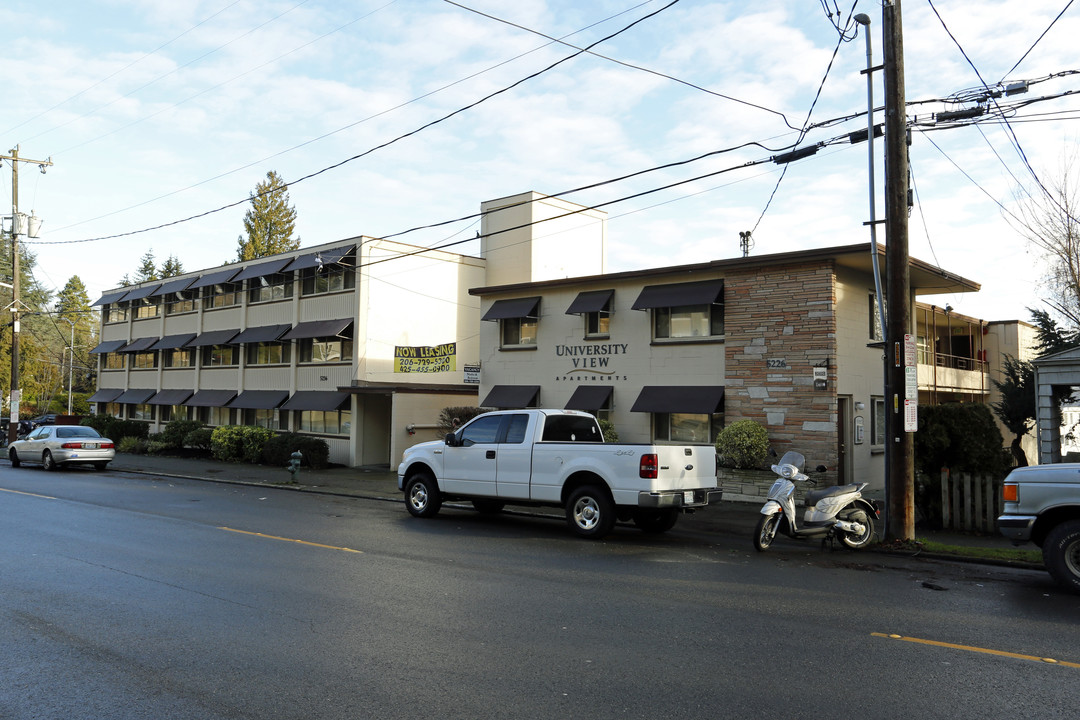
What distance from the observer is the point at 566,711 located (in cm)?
462

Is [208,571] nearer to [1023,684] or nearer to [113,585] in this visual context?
[113,585]

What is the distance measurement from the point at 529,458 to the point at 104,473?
18.2 meters

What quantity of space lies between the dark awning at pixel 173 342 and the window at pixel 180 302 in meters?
1.34

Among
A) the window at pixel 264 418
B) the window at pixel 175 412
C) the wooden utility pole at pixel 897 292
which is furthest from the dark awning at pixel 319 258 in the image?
the wooden utility pole at pixel 897 292

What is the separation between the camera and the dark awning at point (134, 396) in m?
40.2

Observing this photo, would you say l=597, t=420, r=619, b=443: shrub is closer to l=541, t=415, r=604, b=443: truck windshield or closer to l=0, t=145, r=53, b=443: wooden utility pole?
l=541, t=415, r=604, b=443: truck windshield

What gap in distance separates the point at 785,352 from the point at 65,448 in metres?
22.1

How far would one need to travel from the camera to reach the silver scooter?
10.8m

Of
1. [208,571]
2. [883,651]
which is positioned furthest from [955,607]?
[208,571]

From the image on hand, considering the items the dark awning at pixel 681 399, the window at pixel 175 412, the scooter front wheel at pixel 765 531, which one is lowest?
the scooter front wheel at pixel 765 531

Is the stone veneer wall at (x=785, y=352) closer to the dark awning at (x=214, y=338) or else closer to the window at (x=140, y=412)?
the dark awning at (x=214, y=338)

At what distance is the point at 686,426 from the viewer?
1886 cm

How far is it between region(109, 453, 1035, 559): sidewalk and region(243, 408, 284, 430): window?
3.54 m

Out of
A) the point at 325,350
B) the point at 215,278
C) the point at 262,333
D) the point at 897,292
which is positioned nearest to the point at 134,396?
the point at 215,278
